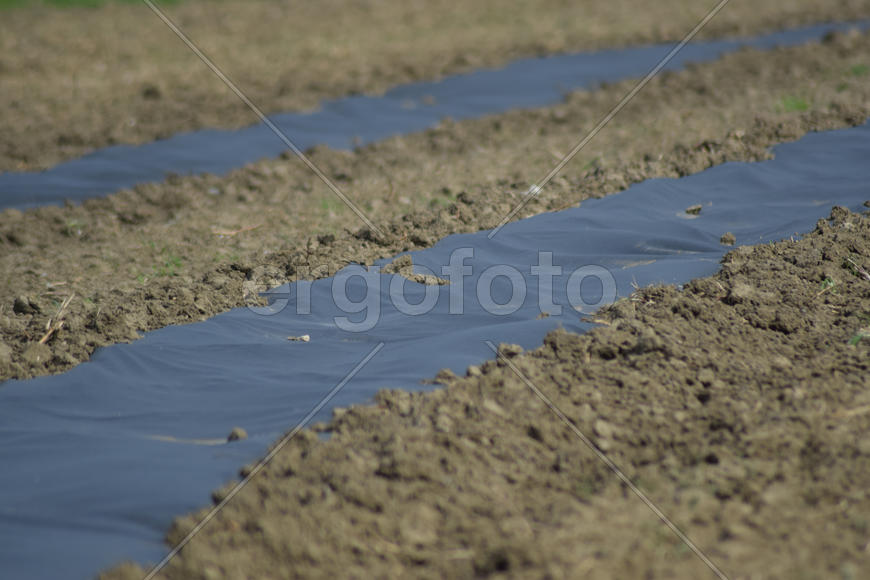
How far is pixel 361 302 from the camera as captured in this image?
403 centimetres

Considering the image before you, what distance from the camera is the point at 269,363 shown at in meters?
3.54

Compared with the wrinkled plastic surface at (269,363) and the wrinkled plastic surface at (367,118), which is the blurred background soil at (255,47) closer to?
the wrinkled plastic surface at (367,118)

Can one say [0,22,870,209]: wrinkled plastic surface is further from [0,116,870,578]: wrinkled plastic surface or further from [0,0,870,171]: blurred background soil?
[0,116,870,578]: wrinkled plastic surface

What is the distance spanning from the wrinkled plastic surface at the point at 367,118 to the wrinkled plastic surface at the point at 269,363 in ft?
9.79

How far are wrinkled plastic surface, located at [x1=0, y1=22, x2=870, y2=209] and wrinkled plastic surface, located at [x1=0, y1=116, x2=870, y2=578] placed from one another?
2.99 meters

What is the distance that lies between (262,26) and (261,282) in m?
8.11

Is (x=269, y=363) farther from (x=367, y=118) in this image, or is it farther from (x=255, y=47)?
(x=255, y=47)

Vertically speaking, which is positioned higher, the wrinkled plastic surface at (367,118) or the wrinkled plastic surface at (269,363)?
the wrinkled plastic surface at (367,118)

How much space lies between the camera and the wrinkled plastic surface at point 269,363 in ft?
8.66

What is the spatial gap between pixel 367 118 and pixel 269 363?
4561mm

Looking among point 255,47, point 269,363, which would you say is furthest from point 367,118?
point 269,363

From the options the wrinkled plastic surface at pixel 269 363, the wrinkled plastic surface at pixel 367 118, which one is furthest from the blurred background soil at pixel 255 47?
the wrinkled plastic surface at pixel 269 363

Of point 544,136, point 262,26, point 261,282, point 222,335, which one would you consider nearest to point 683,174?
point 544,136

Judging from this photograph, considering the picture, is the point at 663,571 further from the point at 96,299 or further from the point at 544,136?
the point at 544,136
